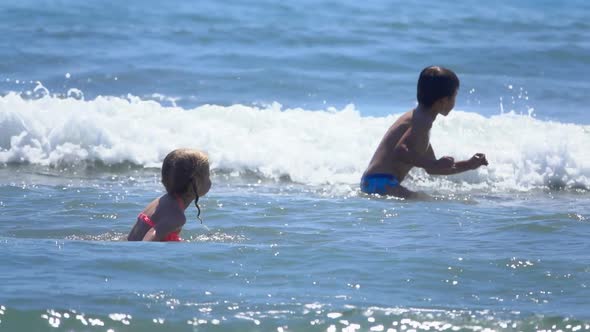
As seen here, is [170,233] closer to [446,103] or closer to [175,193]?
[175,193]

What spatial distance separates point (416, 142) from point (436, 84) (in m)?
0.45

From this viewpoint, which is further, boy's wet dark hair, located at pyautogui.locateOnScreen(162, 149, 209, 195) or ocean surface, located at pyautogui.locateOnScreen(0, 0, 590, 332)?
boy's wet dark hair, located at pyautogui.locateOnScreen(162, 149, 209, 195)

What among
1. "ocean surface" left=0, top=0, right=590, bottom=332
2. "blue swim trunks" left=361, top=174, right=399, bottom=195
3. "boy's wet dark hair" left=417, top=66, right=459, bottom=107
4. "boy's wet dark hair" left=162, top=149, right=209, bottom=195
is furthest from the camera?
"blue swim trunks" left=361, top=174, right=399, bottom=195

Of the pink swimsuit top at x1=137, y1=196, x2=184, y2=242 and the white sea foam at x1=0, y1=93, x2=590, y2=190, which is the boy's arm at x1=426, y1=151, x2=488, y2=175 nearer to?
the white sea foam at x1=0, y1=93, x2=590, y2=190

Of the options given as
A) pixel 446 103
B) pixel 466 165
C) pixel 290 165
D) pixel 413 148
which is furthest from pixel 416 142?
pixel 290 165

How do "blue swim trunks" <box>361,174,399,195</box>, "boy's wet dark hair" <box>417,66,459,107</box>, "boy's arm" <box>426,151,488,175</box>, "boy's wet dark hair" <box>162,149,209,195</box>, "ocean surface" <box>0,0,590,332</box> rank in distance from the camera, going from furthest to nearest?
"blue swim trunks" <box>361,174,399,195</box> < "boy's wet dark hair" <box>417,66,459,107</box> < "boy's arm" <box>426,151,488,175</box> < "boy's wet dark hair" <box>162,149,209,195</box> < "ocean surface" <box>0,0,590,332</box>

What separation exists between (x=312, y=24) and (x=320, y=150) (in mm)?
8652

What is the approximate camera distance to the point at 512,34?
19.7 metres

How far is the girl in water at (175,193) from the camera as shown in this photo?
6434 mm

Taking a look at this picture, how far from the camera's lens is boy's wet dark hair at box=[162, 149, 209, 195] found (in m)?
6.42

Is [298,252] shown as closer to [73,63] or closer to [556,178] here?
[556,178]

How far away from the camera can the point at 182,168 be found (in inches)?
254

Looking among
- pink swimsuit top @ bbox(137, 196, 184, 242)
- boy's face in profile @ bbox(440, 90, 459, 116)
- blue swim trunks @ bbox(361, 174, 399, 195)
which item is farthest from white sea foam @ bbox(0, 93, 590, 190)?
pink swimsuit top @ bbox(137, 196, 184, 242)

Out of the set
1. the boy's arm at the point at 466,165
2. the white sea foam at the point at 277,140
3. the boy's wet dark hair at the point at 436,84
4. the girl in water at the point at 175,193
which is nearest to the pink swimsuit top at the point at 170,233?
the girl in water at the point at 175,193
